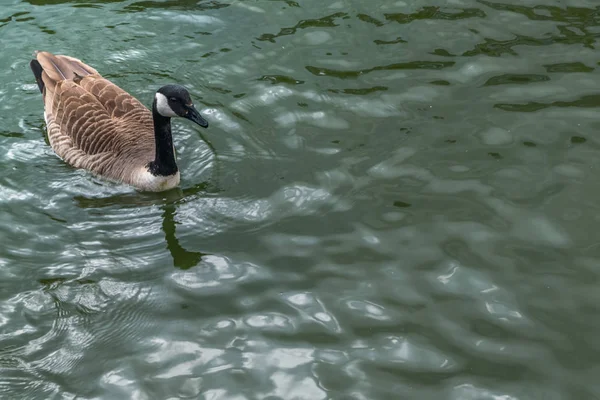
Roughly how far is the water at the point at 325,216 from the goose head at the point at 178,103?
0.70 m

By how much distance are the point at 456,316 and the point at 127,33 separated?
635cm

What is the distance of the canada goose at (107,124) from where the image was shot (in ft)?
24.0

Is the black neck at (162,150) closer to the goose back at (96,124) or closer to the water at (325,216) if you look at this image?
the goose back at (96,124)

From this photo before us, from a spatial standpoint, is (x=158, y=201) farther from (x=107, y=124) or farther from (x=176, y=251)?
(x=107, y=124)

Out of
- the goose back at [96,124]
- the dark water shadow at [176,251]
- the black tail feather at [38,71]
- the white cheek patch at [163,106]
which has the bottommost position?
the dark water shadow at [176,251]

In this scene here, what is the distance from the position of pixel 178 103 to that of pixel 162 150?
1.81 feet

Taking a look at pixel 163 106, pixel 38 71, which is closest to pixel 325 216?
pixel 163 106

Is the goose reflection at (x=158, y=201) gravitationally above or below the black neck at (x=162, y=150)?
below

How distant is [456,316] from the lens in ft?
18.4

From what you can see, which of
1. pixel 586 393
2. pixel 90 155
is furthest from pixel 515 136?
pixel 90 155

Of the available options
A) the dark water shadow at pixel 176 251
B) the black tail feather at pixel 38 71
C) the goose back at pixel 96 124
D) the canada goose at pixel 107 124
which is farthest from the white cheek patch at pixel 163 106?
the black tail feather at pixel 38 71

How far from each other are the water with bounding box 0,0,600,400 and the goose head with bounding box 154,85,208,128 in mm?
701

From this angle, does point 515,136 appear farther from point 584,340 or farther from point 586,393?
point 586,393

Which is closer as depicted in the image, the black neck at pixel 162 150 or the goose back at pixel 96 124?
the black neck at pixel 162 150
